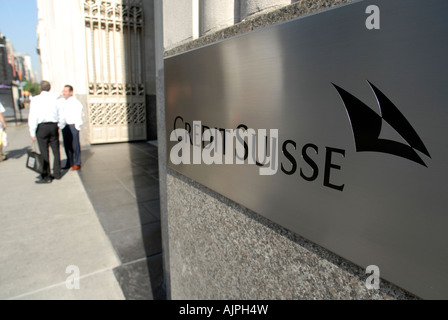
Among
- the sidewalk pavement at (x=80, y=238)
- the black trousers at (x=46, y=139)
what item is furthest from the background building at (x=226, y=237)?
the black trousers at (x=46, y=139)

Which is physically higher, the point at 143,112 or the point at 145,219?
the point at 143,112

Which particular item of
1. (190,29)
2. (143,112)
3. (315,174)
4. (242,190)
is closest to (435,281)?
(315,174)

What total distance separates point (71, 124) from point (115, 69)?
3840mm

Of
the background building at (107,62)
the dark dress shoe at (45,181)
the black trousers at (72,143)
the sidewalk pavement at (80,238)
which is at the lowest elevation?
the sidewalk pavement at (80,238)

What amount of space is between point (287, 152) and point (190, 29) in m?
1.11

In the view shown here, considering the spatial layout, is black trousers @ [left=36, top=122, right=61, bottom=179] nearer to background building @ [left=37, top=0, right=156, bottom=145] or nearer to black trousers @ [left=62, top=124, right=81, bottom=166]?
black trousers @ [left=62, top=124, right=81, bottom=166]

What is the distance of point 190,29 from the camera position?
1.74 m

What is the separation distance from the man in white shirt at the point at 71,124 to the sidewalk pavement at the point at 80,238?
77cm

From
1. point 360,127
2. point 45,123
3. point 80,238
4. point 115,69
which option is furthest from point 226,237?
point 115,69

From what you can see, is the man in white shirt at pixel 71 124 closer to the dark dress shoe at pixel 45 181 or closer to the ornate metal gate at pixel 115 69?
the dark dress shoe at pixel 45 181

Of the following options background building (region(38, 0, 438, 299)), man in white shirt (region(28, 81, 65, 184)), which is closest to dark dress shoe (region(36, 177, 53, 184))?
man in white shirt (region(28, 81, 65, 184))

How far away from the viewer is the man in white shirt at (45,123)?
5.46 meters

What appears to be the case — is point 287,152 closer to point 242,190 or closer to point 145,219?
point 242,190

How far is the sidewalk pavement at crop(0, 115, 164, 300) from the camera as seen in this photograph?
9.16 ft
